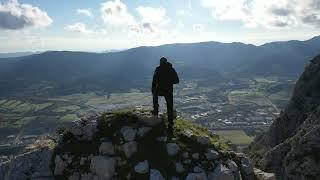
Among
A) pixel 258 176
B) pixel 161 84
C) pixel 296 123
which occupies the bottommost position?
pixel 296 123

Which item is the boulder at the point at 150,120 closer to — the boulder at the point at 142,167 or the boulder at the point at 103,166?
the boulder at the point at 142,167

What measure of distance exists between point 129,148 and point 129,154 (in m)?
0.33

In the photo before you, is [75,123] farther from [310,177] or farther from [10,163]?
[310,177]

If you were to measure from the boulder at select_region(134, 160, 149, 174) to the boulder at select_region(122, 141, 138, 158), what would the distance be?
0.80 metres

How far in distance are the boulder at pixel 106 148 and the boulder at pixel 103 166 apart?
393 millimetres

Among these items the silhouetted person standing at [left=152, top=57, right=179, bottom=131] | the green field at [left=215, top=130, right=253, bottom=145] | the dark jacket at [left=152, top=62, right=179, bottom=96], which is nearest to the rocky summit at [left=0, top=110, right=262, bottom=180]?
the silhouetted person standing at [left=152, top=57, right=179, bottom=131]

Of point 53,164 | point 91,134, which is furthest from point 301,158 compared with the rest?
point 53,164

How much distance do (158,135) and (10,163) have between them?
8.77 meters

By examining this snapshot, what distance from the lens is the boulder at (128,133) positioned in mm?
23172

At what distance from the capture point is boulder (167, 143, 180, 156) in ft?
73.0

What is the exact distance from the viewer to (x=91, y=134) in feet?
79.3

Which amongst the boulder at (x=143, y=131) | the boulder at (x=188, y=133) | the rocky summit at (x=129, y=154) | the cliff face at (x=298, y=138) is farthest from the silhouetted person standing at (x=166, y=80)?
the cliff face at (x=298, y=138)

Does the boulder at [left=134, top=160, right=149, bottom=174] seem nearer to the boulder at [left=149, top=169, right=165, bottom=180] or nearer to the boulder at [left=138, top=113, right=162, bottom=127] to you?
the boulder at [left=149, top=169, right=165, bottom=180]

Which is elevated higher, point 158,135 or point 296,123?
point 158,135
